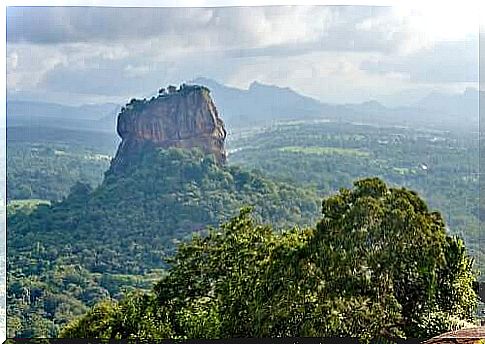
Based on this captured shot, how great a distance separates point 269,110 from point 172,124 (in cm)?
63

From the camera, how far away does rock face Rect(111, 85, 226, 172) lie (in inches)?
268

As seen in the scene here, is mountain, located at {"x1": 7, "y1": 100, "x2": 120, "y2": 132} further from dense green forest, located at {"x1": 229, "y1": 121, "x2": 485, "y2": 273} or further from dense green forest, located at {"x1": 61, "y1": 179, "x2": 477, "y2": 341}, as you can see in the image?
dense green forest, located at {"x1": 61, "y1": 179, "x2": 477, "y2": 341}

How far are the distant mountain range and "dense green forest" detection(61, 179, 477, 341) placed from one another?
1.52 feet

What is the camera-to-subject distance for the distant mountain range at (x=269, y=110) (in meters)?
6.75

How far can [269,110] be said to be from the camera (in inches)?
269

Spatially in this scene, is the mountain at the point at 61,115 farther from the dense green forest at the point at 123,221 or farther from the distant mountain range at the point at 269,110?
the dense green forest at the point at 123,221

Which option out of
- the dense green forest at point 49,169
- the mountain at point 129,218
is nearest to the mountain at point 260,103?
the mountain at point 129,218

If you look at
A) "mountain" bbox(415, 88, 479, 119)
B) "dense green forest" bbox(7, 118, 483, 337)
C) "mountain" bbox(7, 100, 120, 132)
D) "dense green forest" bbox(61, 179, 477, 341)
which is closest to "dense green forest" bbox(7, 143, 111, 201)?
"dense green forest" bbox(7, 118, 483, 337)

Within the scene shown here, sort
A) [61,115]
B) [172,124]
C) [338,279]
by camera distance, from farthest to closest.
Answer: [172,124]
[61,115]
[338,279]

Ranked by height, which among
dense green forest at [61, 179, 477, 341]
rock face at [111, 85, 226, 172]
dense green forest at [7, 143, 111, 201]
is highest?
rock face at [111, 85, 226, 172]

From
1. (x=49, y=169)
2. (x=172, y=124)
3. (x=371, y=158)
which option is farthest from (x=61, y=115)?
(x=371, y=158)

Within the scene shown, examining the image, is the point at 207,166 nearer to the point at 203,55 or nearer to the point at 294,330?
the point at 203,55

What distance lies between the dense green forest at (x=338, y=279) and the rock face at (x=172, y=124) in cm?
55

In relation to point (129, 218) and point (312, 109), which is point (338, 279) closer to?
point (312, 109)
